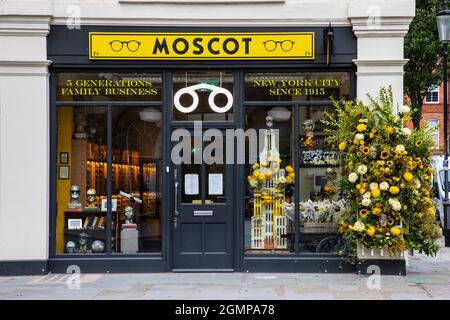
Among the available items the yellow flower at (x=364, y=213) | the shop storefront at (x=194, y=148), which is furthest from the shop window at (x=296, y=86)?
the yellow flower at (x=364, y=213)

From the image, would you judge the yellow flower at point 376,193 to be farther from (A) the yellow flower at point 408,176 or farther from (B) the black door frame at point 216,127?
(B) the black door frame at point 216,127

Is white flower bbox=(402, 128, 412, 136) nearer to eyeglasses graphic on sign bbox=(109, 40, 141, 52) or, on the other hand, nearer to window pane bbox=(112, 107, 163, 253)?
window pane bbox=(112, 107, 163, 253)

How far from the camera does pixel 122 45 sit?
37.8 feet

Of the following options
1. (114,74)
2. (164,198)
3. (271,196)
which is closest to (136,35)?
(114,74)

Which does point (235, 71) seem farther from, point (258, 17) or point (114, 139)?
point (114, 139)

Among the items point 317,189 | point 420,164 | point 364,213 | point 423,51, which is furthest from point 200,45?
point 423,51

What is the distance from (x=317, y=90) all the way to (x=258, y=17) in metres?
1.60

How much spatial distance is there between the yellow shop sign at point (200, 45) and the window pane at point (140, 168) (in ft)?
3.18

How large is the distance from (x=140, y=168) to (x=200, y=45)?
233 centimetres

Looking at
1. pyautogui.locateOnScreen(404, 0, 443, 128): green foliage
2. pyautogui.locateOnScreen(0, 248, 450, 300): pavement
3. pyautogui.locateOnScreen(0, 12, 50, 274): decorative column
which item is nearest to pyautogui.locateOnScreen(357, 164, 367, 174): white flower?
pyautogui.locateOnScreen(0, 248, 450, 300): pavement

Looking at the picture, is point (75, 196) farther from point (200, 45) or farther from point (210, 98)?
point (200, 45)

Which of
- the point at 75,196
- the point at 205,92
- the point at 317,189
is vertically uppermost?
the point at 205,92

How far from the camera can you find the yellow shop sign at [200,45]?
11.5m

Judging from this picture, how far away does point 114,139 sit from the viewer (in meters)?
11.8
